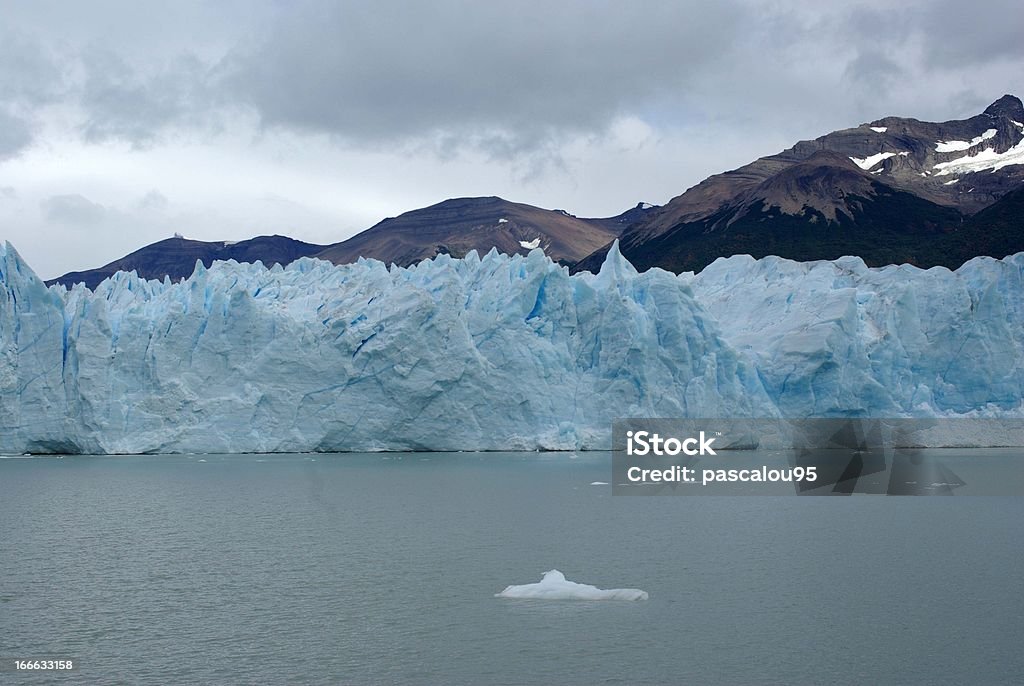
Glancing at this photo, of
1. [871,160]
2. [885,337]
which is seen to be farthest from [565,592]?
[871,160]

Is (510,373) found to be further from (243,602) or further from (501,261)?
(243,602)

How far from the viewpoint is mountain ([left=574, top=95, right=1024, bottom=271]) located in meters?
71.1

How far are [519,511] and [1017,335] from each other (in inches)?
1034

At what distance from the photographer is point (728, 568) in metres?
15.1

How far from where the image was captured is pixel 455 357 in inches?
1267

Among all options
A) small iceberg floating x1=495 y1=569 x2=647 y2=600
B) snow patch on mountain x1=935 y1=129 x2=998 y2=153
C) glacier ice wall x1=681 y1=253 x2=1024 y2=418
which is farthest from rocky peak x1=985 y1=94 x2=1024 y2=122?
small iceberg floating x1=495 y1=569 x2=647 y2=600

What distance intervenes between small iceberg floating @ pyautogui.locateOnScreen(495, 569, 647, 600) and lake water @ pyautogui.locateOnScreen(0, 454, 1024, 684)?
21cm

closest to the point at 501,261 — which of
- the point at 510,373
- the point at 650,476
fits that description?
the point at 510,373

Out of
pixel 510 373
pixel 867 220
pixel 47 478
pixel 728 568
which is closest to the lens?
pixel 728 568

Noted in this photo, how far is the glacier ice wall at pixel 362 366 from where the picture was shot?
104 feet

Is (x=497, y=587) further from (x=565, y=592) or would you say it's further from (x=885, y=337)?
(x=885, y=337)

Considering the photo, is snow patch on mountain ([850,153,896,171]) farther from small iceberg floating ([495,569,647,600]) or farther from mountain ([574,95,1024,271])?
small iceberg floating ([495,569,647,600])

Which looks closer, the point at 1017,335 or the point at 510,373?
the point at 510,373

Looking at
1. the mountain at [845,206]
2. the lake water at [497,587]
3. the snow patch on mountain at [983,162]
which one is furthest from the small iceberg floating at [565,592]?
the snow patch on mountain at [983,162]
